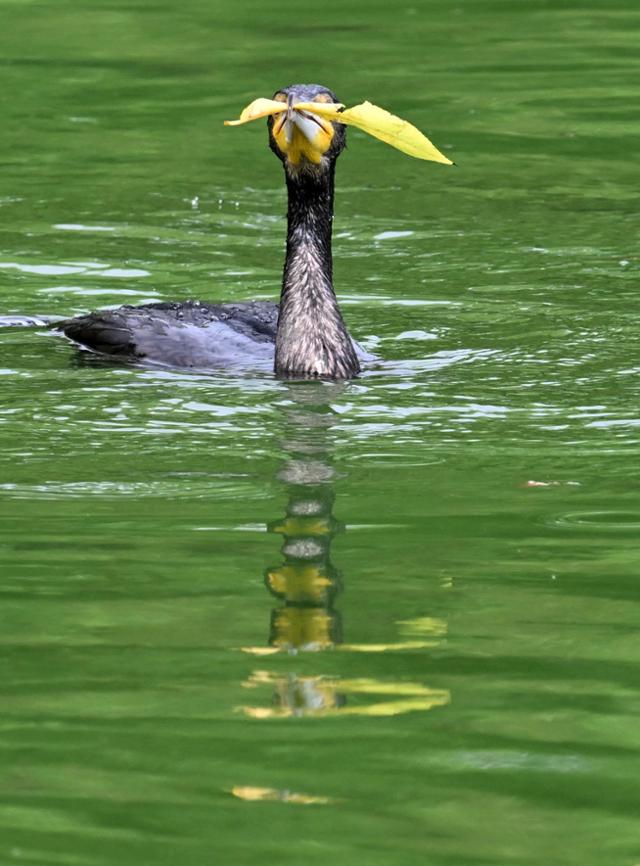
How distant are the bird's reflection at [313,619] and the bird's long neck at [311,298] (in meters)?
1.67

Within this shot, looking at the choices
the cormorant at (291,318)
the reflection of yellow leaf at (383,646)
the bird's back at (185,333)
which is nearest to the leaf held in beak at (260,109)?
the cormorant at (291,318)

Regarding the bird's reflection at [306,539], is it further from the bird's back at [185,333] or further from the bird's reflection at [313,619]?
the bird's back at [185,333]

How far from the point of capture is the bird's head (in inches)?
360

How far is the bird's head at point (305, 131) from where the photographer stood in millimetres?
9133

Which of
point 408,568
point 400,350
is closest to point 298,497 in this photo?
point 408,568

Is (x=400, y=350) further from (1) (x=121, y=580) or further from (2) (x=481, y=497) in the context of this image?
(1) (x=121, y=580)

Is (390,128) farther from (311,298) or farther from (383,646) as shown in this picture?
(383,646)

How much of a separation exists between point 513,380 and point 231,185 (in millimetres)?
6282

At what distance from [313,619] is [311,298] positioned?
4.59 meters

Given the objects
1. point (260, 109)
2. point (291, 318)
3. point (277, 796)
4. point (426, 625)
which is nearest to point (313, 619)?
point (426, 625)

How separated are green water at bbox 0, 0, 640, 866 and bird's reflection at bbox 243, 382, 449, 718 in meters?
0.01

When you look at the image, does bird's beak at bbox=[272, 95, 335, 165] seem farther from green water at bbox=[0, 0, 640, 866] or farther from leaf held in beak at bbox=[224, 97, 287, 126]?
green water at bbox=[0, 0, 640, 866]

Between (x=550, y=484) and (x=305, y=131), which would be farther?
(x=305, y=131)

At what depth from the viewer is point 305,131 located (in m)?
9.34
